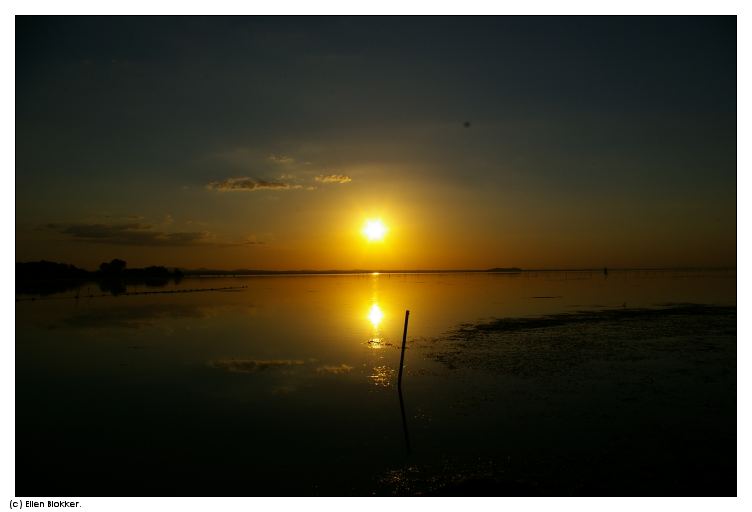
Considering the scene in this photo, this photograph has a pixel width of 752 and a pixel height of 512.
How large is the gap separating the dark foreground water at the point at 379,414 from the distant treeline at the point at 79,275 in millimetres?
87482

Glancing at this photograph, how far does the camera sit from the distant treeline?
4419 inches

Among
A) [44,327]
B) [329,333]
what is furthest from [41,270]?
[329,333]

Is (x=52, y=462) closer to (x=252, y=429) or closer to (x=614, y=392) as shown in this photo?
(x=252, y=429)

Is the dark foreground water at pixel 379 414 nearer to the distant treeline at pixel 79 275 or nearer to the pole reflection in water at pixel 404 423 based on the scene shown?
the pole reflection in water at pixel 404 423

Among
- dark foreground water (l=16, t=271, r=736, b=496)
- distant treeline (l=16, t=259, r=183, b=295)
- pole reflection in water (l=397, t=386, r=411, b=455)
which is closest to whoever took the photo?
dark foreground water (l=16, t=271, r=736, b=496)

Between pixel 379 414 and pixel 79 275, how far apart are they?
166 metres

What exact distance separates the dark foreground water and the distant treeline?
A: 8748 centimetres

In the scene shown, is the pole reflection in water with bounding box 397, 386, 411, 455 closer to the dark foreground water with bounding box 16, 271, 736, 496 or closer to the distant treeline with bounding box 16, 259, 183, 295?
the dark foreground water with bounding box 16, 271, 736, 496

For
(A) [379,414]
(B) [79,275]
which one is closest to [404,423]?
(A) [379,414]

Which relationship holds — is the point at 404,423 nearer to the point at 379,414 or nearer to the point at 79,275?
the point at 379,414

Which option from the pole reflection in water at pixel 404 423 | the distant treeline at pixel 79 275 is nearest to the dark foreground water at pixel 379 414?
the pole reflection in water at pixel 404 423

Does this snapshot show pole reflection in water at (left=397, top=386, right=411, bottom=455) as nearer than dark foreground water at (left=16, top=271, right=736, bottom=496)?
No

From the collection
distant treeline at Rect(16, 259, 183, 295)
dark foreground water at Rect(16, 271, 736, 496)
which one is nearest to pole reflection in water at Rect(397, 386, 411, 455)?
dark foreground water at Rect(16, 271, 736, 496)

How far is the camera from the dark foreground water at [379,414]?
11.2 meters
